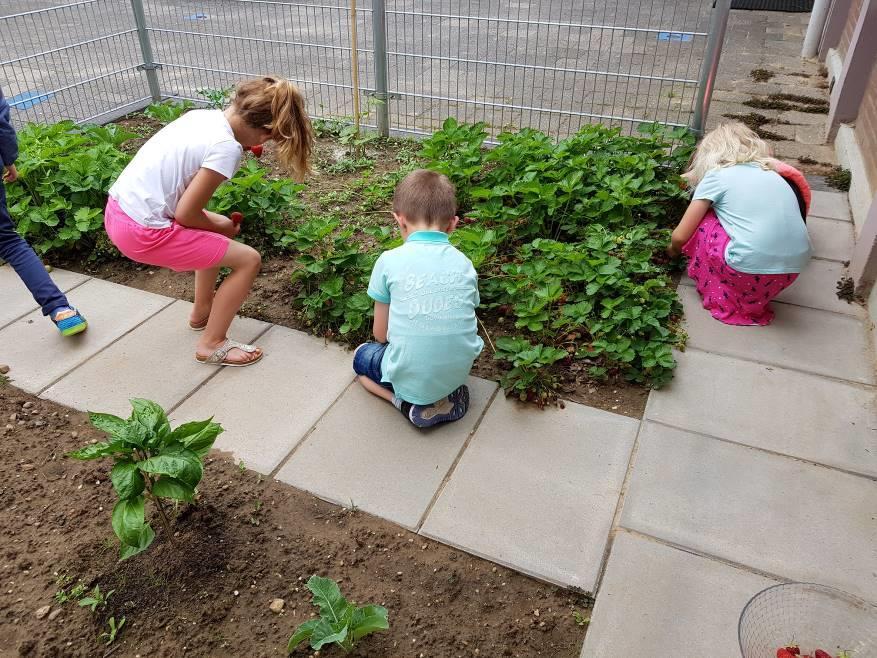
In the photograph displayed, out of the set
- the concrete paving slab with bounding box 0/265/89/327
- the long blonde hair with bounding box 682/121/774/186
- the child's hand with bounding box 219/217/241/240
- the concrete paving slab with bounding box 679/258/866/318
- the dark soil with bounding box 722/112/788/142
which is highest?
the long blonde hair with bounding box 682/121/774/186

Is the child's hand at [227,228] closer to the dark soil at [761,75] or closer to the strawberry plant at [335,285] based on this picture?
the strawberry plant at [335,285]

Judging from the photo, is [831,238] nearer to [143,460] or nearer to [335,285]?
[335,285]

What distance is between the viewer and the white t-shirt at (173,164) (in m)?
2.74

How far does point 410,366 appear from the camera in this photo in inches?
102

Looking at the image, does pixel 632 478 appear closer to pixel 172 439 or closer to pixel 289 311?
pixel 172 439

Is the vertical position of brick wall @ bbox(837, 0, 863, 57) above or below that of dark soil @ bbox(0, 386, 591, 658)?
above

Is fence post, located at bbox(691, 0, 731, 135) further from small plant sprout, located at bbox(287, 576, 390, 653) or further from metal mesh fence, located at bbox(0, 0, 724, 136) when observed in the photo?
small plant sprout, located at bbox(287, 576, 390, 653)

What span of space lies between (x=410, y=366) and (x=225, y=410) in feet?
2.84

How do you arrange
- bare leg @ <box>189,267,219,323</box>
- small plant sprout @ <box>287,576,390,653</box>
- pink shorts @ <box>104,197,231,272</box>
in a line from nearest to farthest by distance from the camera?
1. small plant sprout @ <box>287,576,390,653</box>
2. pink shorts @ <box>104,197,231,272</box>
3. bare leg @ <box>189,267,219,323</box>

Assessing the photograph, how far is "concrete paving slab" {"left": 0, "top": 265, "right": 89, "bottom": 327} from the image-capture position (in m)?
3.54

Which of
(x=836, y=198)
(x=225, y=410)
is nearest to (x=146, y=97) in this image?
(x=225, y=410)

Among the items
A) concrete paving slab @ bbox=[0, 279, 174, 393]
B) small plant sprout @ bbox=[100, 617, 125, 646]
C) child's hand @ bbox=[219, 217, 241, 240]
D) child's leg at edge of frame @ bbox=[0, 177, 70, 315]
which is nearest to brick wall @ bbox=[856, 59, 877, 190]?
child's hand @ bbox=[219, 217, 241, 240]

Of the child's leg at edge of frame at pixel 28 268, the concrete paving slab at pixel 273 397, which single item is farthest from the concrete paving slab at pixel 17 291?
the concrete paving slab at pixel 273 397

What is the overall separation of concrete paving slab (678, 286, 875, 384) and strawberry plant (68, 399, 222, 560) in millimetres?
2318
